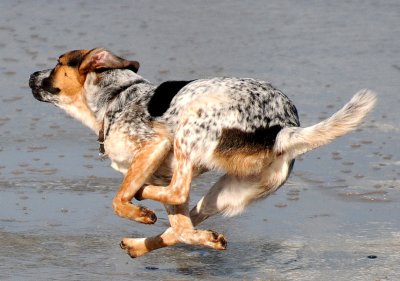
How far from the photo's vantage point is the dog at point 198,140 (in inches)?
228

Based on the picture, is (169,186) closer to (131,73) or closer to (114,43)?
(131,73)

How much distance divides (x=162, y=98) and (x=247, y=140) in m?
0.61

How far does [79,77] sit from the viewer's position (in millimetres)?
6656

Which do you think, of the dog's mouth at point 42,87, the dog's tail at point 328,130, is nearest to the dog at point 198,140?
the dog's tail at point 328,130

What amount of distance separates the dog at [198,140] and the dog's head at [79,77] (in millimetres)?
13

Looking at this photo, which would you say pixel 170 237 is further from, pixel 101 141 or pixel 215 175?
pixel 215 175

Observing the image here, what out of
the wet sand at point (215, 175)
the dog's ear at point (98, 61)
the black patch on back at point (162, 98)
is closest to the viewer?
the black patch on back at point (162, 98)

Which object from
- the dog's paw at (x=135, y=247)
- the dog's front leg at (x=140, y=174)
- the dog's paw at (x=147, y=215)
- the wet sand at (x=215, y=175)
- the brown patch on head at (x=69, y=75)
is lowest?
the wet sand at (x=215, y=175)

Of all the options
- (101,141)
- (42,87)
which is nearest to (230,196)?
(101,141)

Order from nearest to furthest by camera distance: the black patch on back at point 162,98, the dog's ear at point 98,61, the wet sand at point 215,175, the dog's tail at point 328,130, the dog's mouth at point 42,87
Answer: the dog's tail at point 328,130, the black patch on back at point 162,98, the wet sand at point 215,175, the dog's ear at point 98,61, the dog's mouth at point 42,87

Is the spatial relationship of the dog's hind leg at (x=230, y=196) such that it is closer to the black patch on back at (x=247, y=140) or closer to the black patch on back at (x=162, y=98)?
the black patch on back at (x=247, y=140)

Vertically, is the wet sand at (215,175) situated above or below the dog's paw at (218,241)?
below

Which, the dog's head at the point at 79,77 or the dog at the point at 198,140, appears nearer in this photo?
the dog at the point at 198,140

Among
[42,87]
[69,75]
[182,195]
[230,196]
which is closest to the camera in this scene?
[182,195]
